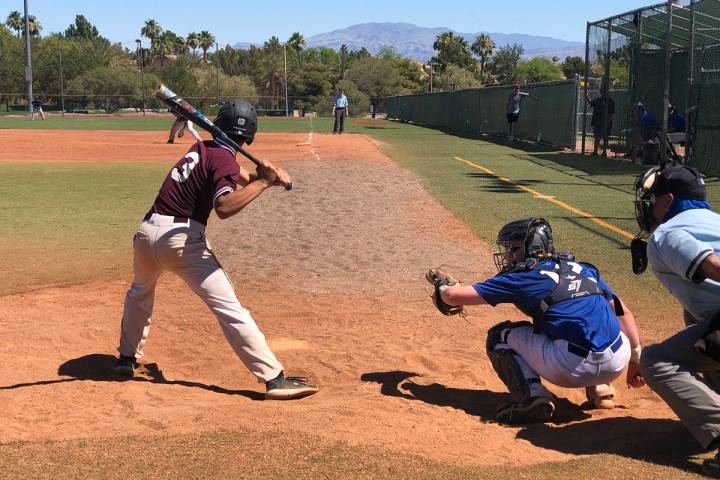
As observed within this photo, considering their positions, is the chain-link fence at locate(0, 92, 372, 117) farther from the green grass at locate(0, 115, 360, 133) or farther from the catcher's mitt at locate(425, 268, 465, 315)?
the catcher's mitt at locate(425, 268, 465, 315)

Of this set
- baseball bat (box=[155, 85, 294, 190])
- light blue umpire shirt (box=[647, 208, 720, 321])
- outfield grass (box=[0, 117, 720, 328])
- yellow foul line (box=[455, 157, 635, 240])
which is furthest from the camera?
yellow foul line (box=[455, 157, 635, 240])

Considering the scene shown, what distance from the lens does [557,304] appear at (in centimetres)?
467

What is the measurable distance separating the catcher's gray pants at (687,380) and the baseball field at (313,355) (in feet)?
0.69

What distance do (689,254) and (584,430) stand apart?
134 centimetres

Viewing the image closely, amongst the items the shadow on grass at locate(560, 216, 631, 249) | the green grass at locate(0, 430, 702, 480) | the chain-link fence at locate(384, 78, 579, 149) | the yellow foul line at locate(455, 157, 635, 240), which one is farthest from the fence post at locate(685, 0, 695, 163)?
the green grass at locate(0, 430, 702, 480)

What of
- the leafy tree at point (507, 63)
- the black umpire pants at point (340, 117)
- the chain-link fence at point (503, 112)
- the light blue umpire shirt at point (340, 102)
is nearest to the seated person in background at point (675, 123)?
the chain-link fence at point (503, 112)

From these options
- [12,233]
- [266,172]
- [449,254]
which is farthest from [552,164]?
[266,172]

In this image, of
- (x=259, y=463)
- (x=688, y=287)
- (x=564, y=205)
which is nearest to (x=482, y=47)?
(x=564, y=205)

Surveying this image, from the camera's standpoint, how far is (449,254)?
1001 centimetres

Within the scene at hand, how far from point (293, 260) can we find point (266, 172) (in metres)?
4.57

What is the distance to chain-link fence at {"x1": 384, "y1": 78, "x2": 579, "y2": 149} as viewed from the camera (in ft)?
87.7

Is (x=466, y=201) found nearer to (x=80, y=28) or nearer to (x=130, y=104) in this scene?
(x=130, y=104)

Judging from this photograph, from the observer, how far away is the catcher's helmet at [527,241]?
475 centimetres

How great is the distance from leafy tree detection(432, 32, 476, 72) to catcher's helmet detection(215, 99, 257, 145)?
120 meters
